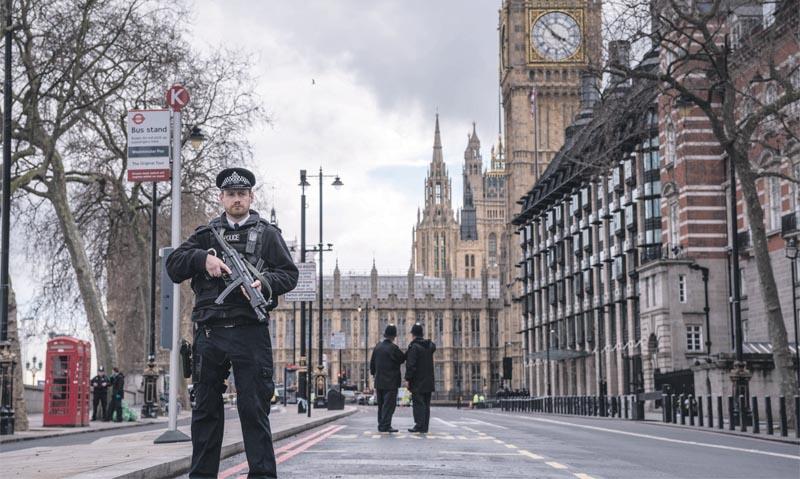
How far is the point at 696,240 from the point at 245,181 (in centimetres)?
4737

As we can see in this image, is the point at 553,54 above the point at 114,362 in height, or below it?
above

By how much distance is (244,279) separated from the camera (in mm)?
7430

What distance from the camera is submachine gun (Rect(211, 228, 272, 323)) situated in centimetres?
737

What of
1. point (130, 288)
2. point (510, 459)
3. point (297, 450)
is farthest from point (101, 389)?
point (510, 459)

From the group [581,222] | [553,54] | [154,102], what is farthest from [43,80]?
[553,54]

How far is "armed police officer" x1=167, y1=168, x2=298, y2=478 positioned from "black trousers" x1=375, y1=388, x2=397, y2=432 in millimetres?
11523

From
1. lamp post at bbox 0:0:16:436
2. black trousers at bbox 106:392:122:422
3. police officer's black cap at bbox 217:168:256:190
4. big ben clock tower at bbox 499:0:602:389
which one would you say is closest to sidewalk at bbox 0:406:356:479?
police officer's black cap at bbox 217:168:256:190

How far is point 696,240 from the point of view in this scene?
53031 mm

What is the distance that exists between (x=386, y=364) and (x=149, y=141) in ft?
17.5

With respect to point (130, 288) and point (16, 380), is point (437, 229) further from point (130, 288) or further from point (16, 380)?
point (16, 380)

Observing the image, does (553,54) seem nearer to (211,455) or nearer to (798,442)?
(798,442)

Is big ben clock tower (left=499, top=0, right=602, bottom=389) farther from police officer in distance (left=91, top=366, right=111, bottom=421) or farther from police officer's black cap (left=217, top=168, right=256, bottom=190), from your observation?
police officer's black cap (left=217, top=168, right=256, bottom=190)

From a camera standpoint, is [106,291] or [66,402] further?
[106,291]

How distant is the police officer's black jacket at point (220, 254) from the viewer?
7508 millimetres
